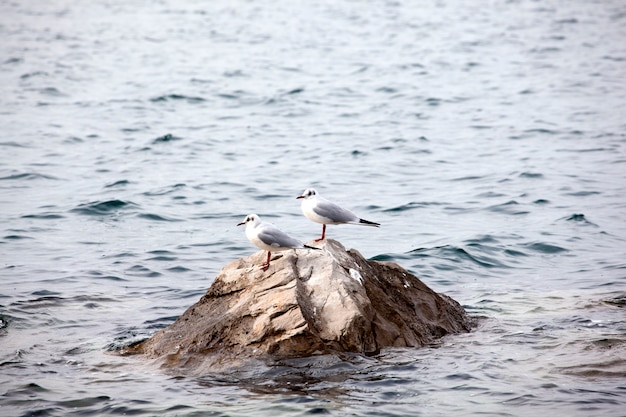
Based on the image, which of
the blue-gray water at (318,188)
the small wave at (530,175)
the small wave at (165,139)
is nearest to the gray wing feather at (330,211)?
the blue-gray water at (318,188)

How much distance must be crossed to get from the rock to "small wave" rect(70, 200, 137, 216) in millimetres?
7897

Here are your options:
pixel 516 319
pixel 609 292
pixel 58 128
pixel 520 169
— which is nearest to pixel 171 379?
pixel 516 319

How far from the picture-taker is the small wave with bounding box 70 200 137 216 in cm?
1814

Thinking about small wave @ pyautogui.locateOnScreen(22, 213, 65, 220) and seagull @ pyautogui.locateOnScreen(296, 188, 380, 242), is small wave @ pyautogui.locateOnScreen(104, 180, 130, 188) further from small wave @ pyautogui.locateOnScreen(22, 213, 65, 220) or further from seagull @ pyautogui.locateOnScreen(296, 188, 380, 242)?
seagull @ pyautogui.locateOnScreen(296, 188, 380, 242)

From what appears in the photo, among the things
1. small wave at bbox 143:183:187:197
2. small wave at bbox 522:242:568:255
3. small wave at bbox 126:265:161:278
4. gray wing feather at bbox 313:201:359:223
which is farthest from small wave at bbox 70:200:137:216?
gray wing feather at bbox 313:201:359:223

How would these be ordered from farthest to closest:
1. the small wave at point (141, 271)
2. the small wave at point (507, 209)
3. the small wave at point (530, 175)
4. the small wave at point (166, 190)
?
the small wave at point (530, 175) < the small wave at point (166, 190) < the small wave at point (507, 209) < the small wave at point (141, 271)

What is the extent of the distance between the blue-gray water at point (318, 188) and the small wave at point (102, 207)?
0.07 metres

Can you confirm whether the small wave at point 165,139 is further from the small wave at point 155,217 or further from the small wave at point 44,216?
the small wave at point 44,216

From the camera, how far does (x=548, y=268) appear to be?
1498cm

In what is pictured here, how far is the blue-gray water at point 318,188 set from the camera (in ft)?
31.7

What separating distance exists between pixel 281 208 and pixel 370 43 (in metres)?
23.1

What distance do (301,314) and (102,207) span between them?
1001 centimetres

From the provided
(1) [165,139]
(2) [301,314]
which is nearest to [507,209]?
A: (2) [301,314]

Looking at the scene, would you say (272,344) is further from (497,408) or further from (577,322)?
(577,322)
